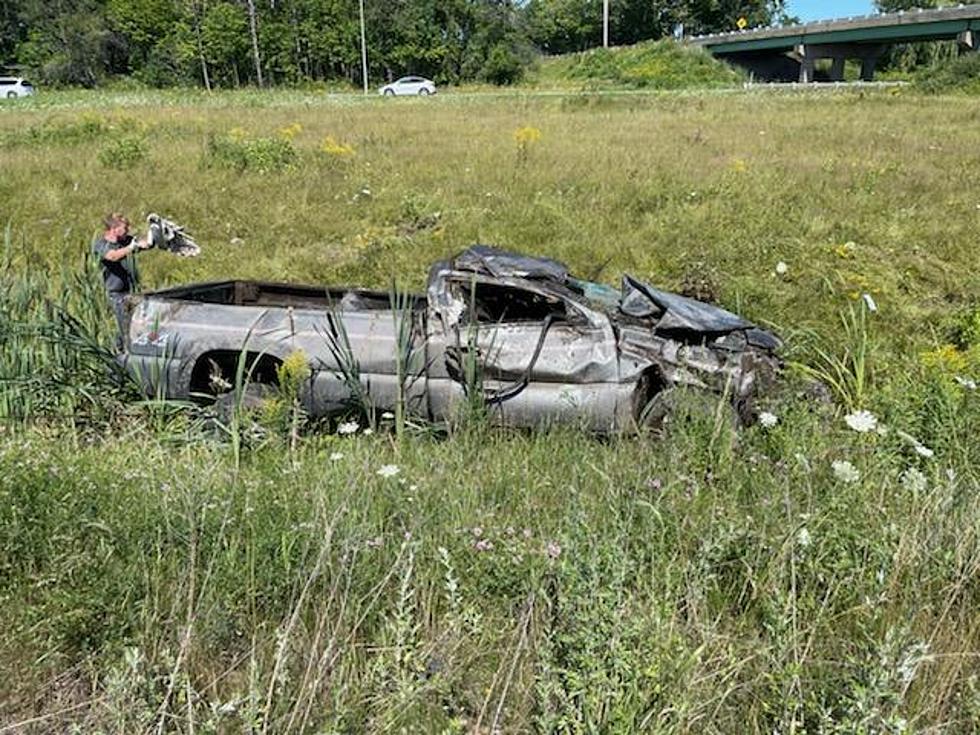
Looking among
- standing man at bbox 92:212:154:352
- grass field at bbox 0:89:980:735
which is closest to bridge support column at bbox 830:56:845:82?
grass field at bbox 0:89:980:735

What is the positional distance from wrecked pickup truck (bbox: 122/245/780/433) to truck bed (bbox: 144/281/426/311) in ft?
3.02

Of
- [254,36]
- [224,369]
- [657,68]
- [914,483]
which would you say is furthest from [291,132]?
[254,36]

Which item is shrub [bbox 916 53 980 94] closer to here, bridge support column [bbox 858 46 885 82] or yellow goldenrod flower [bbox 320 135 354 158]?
bridge support column [bbox 858 46 885 82]

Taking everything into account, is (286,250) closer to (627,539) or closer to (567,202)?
(567,202)

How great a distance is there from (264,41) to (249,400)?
66.3m

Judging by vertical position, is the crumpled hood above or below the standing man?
below

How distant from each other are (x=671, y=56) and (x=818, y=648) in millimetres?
58964

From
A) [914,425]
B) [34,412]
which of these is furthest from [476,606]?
[34,412]

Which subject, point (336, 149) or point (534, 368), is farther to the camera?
point (336, 149)

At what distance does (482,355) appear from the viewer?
5.20m

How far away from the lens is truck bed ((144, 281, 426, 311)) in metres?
6.39

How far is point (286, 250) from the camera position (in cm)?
1025

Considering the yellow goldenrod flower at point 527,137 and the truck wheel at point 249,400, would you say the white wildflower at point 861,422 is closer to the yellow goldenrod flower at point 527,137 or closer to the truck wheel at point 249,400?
the truck wheel at point 249,400

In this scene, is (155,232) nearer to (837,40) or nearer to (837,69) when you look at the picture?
(837,40)
